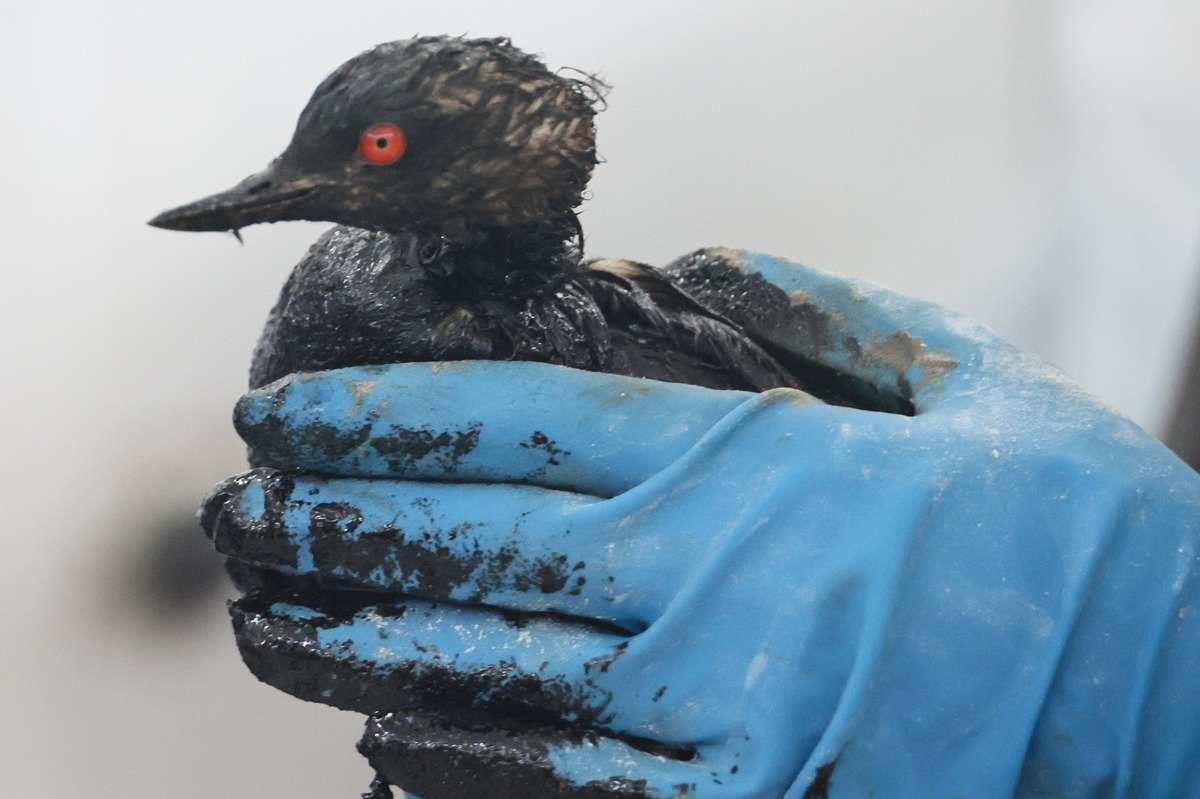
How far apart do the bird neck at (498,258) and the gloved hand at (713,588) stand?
0.08 meters

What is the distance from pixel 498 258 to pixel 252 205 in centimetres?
21

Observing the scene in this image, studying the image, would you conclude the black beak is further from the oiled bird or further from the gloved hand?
the gloved hand

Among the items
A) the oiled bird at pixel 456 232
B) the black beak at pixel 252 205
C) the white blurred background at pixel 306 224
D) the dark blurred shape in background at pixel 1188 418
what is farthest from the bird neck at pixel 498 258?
the dark blurred shape in background at pixel 1188 418

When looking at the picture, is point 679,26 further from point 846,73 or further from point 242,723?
point 242,723

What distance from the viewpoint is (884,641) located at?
2.73ft

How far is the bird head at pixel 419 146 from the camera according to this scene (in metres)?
0.84

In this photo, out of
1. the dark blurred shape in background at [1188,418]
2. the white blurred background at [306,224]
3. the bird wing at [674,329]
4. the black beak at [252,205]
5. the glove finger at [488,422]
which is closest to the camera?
the black beak at [252,205]

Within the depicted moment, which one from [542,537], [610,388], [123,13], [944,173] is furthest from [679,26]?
[542,537]

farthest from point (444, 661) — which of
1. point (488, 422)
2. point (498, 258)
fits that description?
point (498, 258)

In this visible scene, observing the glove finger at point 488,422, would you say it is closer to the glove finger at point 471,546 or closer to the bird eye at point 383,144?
the glove finger at point 471,546

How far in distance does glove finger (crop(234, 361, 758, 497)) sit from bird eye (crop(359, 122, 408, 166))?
0.59ft

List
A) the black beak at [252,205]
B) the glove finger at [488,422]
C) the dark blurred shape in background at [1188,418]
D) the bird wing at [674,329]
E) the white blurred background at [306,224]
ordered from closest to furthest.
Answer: the black beak at [252,205] → the glove finger at [488,422] → the bird wing at [674,329] → the white blurred background at [306,224] → the dark blurred shape in background at [1188,418]

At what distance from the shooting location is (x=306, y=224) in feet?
4.86

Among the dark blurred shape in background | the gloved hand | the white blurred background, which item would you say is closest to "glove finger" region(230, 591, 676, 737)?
the gloved hand
